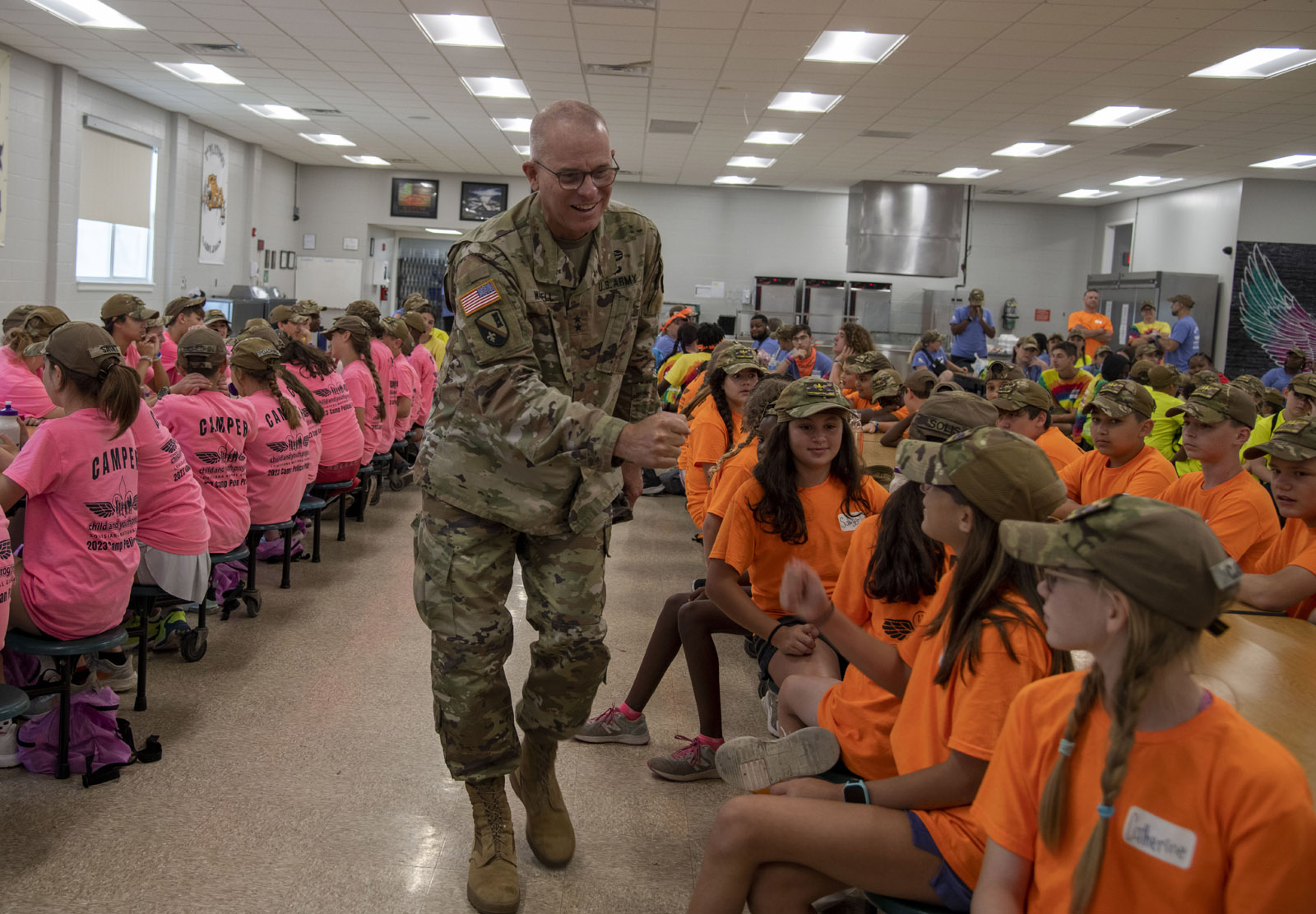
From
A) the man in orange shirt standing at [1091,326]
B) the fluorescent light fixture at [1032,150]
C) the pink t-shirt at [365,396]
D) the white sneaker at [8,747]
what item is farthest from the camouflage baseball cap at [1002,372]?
the fluorescent light fixture at [1032,150]

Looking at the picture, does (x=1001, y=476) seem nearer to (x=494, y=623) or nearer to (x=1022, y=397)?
(x=494, y=623)

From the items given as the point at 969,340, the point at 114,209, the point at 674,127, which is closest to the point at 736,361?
the point at 674,127

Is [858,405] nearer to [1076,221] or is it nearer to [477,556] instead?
[477,556]

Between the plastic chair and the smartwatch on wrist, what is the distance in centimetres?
217

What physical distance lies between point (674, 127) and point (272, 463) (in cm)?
879

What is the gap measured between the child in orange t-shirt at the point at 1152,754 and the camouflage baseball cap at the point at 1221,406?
2.34 m

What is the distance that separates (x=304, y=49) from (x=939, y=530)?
913 centimetres

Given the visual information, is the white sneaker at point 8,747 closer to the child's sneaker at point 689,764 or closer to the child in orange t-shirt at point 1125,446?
the child's sneaker at point 689,764

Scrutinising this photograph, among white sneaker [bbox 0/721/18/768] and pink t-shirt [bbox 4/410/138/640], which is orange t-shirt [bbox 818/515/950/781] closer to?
pink t-shirt [bbox 4/410/138/640]

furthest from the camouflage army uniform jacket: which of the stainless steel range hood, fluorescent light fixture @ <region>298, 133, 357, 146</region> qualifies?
fluorescent light fixture @ <region>298, 133, 357, 146</region>

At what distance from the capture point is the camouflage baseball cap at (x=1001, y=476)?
1625 mm

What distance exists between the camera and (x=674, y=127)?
39.5 ft

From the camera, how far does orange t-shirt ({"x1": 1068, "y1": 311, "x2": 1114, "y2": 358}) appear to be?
12126 millimetres

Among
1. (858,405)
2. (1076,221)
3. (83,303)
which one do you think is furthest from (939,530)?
(1076,221)
